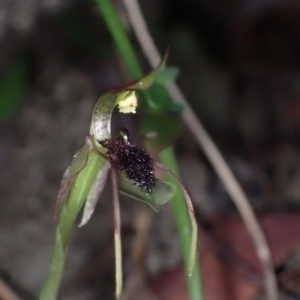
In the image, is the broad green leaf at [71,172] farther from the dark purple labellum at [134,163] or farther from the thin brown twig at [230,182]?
the thin brown twig at [230,182]

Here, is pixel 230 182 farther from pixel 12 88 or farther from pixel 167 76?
pixel 12 88

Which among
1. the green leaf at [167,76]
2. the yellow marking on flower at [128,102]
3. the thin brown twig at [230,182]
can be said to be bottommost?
the thin brown twig at [230,182]

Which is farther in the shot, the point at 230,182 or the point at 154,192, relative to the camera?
the point at 230,182

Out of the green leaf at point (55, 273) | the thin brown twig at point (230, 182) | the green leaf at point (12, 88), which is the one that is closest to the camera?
the green leaf at point (55, 273)

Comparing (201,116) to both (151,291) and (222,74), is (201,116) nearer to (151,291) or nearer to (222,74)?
(222,74)

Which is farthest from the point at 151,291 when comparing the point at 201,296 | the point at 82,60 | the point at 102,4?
the point at 82,60

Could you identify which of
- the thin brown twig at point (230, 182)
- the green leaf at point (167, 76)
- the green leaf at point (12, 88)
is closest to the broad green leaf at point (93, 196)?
the green leaf at point (167, 76)

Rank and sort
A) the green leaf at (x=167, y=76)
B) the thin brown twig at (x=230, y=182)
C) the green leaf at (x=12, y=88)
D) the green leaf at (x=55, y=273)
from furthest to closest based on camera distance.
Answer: the green leaf at (x=12, y=88) < the thin brown twig at (x=230, y=182) < the green leaf at (x=167, y=76) < the green leaf at (x=55, y=273)

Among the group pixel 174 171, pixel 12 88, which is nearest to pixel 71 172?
pixel 174 171
